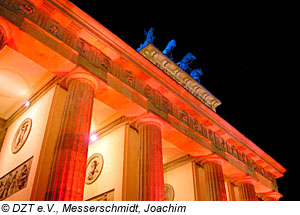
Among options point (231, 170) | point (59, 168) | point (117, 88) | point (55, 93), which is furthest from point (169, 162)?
point (59, 168)

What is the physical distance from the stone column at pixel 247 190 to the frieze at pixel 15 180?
46.3ft

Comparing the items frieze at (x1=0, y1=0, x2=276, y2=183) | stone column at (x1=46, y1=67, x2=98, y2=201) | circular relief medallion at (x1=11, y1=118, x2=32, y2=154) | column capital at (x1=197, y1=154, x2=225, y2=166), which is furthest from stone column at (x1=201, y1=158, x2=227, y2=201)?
circular relief medallion at (x1=11, y1=118, x2=32, y2=154)

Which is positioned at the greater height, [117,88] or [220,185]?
[117,88]

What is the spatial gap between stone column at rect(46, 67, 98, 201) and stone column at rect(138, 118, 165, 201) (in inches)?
125

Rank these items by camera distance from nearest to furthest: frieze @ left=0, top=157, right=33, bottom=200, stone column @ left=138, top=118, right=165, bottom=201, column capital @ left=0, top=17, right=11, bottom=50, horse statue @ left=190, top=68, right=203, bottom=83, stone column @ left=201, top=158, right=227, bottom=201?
column capital @ left=0, top=17, right=11, bottom=50 < frieze @ left=0, top=157, right=33, bottom=200 < stone column @ left=138, top=118, right=165, bottom=201 < stone column @ left=201, top=158, right=227, bottom=201 < horse statue @ left=190, top=68, right=203, bottom=83

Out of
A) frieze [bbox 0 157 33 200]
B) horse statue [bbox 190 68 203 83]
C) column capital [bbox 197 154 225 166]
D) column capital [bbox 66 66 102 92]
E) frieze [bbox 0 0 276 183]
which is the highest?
horse statue [bbox 190 68 203 83]

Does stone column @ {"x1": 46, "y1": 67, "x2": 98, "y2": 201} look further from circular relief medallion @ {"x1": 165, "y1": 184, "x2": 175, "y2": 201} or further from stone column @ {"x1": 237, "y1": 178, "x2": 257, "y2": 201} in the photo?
stone column @ {"x1": 237, "y1": 178, "x2": 257, "y2": 201}

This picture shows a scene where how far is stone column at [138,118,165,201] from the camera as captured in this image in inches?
467

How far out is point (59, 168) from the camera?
9164 millimetres

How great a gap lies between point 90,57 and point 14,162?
5.61 metres

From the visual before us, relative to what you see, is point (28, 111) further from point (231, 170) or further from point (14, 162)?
point (231, 170)

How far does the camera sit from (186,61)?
89.8 ft

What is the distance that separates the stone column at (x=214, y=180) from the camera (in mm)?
15881
